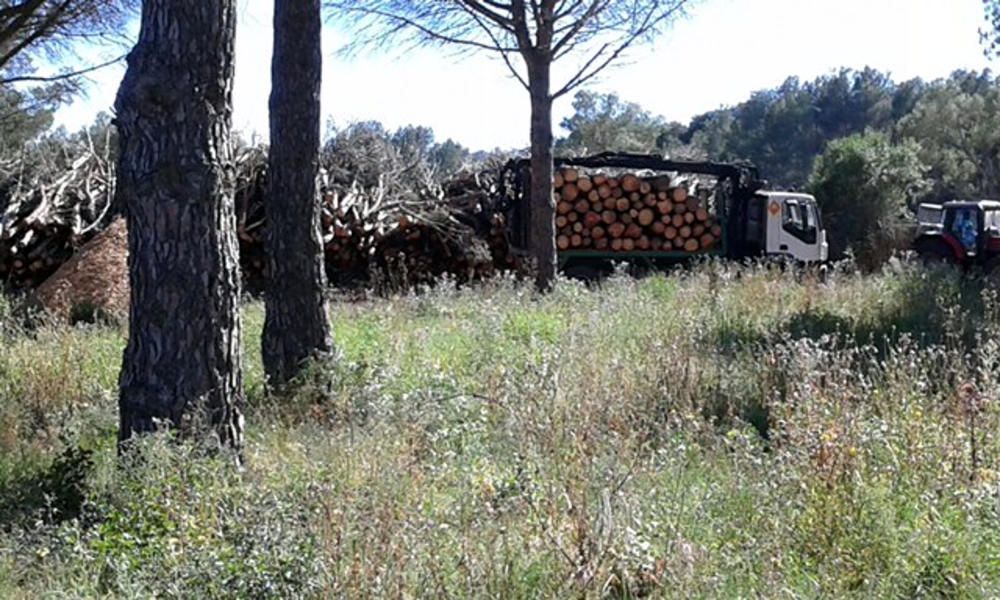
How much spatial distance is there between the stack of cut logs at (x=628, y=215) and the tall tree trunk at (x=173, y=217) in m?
12.6

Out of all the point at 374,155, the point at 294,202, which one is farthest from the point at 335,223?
the point at 294,202

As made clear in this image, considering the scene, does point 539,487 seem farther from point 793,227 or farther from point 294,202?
point 793,227

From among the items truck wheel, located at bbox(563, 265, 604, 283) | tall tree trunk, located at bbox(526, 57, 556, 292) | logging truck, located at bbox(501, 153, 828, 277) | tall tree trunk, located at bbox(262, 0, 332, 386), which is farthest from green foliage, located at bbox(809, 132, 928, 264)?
tall tree trunk, located at bbox(262, 0, 332, 386)

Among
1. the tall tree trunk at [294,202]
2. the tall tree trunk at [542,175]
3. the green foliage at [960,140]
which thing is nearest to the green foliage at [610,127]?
the green foliage at [960,140]

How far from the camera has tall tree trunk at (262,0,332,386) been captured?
6.84 m

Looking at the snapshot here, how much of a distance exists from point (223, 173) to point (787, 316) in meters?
6.15

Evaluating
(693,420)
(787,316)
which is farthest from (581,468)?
(787,316)

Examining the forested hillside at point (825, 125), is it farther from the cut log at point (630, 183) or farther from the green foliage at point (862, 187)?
the cut log at point (630, 183)

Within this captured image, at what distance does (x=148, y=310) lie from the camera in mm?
4711

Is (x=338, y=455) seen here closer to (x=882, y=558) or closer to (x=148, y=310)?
(x=148, y=310)

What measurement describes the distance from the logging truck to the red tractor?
134 inches

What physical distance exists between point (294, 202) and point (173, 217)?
223 centimetres

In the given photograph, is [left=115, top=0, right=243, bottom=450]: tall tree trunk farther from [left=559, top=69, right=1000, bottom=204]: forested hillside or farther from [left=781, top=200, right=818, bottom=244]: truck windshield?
[left=559, top=69, right=1000, bottom=204]: forested hillside

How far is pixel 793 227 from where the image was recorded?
17781mm
